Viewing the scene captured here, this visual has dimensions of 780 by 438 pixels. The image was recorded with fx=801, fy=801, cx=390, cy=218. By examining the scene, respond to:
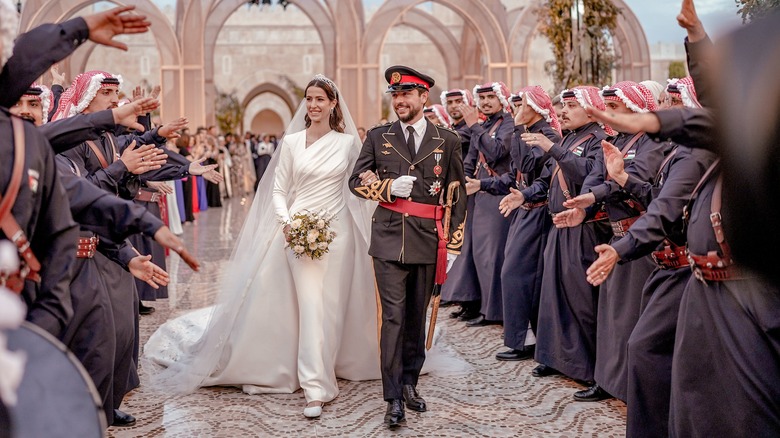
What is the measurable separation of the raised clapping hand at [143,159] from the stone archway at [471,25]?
42.4ft

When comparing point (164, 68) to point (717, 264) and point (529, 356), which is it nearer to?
point (529, 356)

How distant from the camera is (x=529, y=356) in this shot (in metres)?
6.49

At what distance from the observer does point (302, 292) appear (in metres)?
5.41

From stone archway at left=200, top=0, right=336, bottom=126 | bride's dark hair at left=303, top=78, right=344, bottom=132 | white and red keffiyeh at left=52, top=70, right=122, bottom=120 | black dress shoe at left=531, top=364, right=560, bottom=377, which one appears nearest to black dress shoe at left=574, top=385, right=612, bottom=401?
black dress shoe at left=531, top=364, right=560, bottom=377

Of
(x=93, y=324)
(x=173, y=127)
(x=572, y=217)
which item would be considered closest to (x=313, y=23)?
(x=173, y=127)

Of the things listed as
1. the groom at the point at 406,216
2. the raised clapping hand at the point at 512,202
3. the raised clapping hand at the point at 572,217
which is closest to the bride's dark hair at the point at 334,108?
the groom at the point at 406,216

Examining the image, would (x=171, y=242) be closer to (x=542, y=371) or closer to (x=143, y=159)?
(x=143, y=159)

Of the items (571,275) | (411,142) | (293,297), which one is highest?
(411,142)

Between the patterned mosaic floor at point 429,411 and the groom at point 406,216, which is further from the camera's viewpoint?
the groom at point 406,216

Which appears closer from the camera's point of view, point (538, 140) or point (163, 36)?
point (538, 140)

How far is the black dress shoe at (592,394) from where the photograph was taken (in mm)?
5297

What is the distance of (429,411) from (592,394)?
112 centimetres

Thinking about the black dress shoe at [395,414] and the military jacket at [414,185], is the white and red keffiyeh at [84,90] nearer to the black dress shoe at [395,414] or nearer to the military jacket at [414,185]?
the military jacket at [414,185]

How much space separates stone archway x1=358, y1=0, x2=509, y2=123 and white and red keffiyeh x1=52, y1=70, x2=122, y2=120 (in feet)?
40.2
